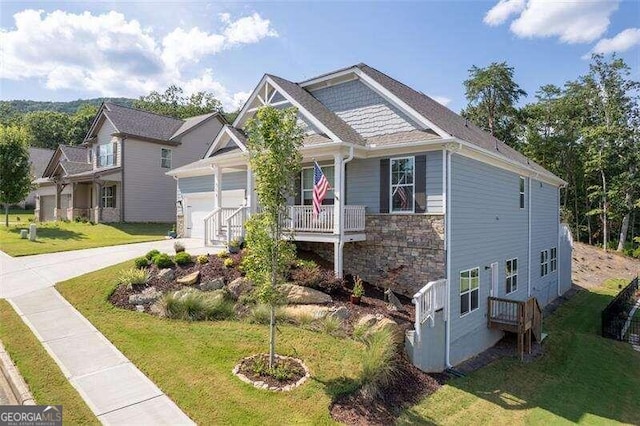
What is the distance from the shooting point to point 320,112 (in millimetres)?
14117

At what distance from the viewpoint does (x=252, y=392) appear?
719cm

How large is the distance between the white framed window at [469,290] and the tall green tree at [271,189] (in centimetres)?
706

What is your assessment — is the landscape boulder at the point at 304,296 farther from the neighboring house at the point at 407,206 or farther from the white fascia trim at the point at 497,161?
the white fascia trim at the point at 497,161

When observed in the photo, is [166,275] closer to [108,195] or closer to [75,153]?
[108,195]

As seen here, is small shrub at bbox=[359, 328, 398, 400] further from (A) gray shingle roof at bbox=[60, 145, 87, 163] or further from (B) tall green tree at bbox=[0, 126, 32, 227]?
(A) gray shingle roof at bbox=[60, 145, 87, 163]

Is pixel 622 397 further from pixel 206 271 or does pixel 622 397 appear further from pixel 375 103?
pixel 206 271

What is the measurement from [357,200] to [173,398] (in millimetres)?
8766

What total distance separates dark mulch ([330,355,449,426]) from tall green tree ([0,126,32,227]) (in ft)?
78.1

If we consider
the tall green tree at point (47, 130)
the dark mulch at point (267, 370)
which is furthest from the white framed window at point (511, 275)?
the tall green tree at point (47, 130)

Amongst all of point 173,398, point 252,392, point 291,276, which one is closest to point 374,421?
point 252,392

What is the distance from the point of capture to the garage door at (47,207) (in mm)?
33656

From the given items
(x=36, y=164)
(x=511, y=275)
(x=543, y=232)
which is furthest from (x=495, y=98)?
(x=36, y=164)

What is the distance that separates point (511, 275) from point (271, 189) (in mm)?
12736

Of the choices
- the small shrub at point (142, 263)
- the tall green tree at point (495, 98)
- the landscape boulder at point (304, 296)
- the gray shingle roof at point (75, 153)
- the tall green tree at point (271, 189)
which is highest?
the tall green tree at point (495, 98)
